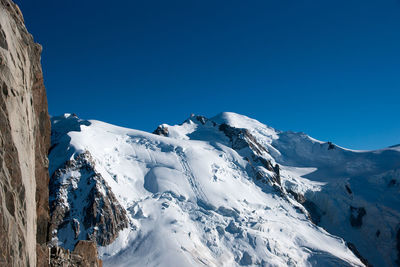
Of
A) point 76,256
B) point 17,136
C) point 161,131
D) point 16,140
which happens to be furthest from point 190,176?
point 16,140

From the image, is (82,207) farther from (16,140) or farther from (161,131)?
(16,140)

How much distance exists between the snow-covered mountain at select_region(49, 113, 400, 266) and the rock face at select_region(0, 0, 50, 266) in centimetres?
5023

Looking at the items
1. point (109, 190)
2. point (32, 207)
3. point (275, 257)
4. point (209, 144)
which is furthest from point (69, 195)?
point (32, 207)

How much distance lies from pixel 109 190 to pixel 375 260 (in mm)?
70507

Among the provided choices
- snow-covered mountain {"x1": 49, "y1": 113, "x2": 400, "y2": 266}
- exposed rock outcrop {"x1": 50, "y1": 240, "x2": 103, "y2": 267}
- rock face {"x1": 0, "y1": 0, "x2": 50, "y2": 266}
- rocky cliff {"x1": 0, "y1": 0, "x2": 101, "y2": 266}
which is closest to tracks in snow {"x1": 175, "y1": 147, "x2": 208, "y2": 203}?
snow-covered mountain {"x1": 49, "y1": 113, "x2": 400, "y2": 266}

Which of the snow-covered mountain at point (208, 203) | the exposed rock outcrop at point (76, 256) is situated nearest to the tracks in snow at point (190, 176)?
the snow-covered mountain at point (208, 203)

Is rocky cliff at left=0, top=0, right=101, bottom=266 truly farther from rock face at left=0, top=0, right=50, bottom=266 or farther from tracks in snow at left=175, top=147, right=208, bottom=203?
tracks in snow at left=175, top=147, right=208, bottom=203

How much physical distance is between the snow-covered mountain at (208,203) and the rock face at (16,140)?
165 ft

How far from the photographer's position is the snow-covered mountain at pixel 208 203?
210 ft

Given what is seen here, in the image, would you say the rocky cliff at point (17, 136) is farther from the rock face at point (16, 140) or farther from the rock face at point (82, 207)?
the rock face at point (82, 207)

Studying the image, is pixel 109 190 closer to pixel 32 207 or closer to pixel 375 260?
pixel 32 207

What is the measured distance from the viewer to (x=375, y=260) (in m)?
90.8

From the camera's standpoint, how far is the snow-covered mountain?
2516 inches

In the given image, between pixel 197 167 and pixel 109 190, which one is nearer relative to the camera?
pixel 109 190
